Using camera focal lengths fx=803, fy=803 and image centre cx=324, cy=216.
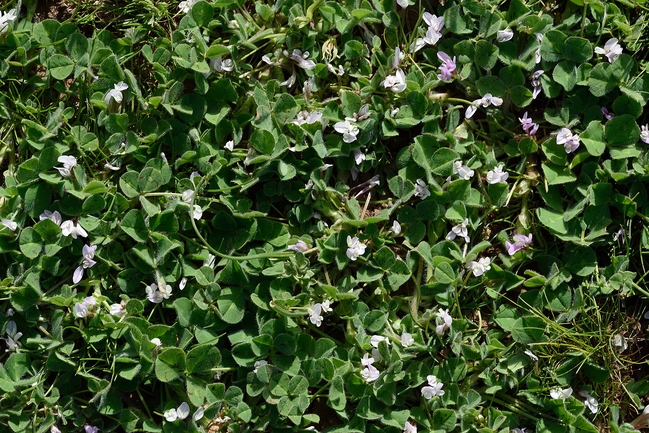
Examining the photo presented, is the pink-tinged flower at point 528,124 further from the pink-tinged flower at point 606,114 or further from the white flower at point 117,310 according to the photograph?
the white flower at point 117,310

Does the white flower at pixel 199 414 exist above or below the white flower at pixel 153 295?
below

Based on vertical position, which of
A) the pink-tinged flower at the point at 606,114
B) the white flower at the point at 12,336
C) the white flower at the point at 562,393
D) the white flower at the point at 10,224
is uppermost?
the white flower at the point at 10,224

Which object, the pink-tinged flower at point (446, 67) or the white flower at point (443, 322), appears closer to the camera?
the white flower at point (443, 322)

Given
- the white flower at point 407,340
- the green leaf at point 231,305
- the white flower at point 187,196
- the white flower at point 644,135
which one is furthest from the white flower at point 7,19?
the white flower at point 644,135

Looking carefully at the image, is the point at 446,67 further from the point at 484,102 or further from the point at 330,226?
the point at 330,226

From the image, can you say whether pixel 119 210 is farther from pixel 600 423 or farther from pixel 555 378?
pixel 600 423

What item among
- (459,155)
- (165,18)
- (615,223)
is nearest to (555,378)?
(615,223)
